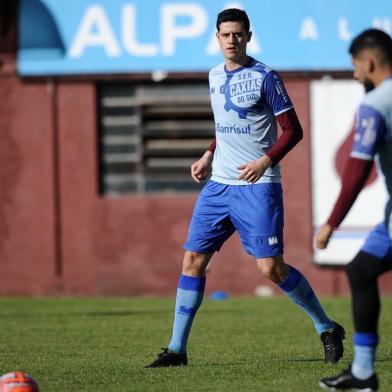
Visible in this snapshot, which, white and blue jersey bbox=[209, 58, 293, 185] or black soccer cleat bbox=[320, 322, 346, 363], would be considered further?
black soccer cleat bbox=[320, 322, 346, 363]

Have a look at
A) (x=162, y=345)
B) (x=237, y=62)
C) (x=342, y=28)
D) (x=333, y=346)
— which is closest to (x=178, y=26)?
(x=342, y=28)

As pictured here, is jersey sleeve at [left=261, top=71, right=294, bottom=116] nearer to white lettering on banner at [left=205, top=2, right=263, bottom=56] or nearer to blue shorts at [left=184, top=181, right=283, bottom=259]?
blue shorts at [left=184, top=181, right=283, bottom=259]

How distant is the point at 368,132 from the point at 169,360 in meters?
A: 2.67

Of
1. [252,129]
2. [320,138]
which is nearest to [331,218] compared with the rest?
[252,129]

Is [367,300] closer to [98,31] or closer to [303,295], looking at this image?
[303,295]

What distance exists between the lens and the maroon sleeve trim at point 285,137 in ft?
26.7

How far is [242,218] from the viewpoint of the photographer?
835 centimetres

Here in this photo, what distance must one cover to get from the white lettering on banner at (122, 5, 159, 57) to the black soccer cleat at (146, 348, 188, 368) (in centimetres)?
967

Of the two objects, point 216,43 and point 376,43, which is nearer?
point 376,43

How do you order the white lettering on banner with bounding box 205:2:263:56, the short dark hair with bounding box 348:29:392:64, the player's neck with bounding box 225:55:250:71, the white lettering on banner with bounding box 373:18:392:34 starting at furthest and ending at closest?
1. the white lettering on banner with bounding box 205:2:263:56
2. the white lettering on banner with bounding box 373:18:392:34
3. the player's neck with bounding box 225:55:250:71
4. the short dark hair with bounding box 348:29:392:64

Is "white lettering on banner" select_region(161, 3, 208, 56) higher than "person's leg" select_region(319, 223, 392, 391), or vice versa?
"white lettering on banner" select_region(161, 3, 208, 56)

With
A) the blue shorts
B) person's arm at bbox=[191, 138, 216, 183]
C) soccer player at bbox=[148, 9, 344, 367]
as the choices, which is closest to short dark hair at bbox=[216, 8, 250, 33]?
soccer player at bbox=[148, 9, 344, 367]

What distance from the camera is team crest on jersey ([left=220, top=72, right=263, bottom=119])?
8.33 meters

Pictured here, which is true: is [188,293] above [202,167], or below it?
below
